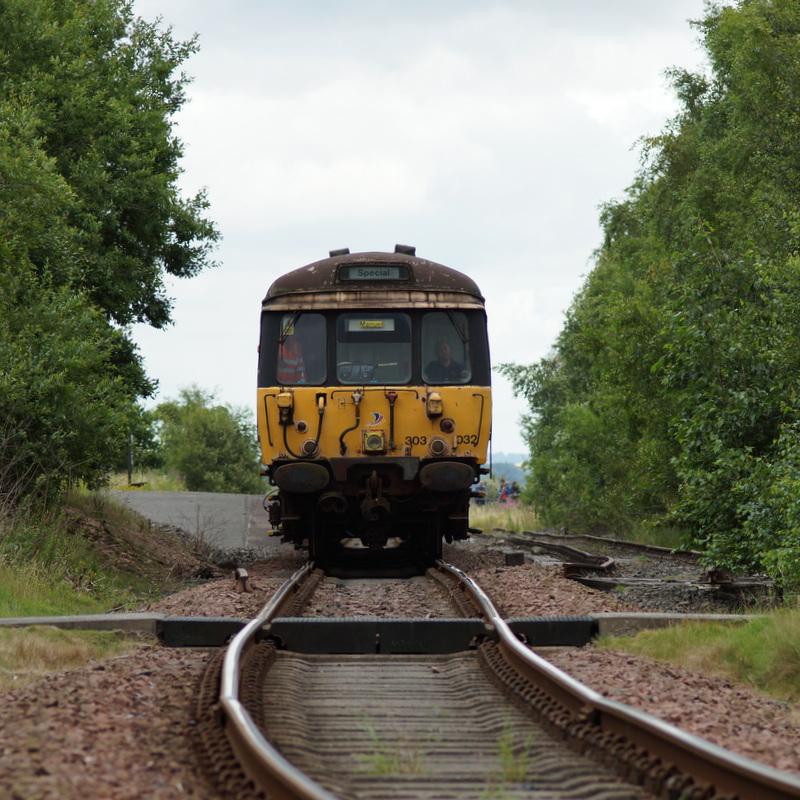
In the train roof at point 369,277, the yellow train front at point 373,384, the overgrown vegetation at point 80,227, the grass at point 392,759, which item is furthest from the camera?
the overgrown vegetation at point 80,227

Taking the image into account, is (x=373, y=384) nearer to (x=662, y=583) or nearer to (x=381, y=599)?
(x=381, y=599)

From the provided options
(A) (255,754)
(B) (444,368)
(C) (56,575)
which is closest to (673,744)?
(A) (255,754)

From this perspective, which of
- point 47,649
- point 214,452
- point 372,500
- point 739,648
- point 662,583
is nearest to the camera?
point 47,649

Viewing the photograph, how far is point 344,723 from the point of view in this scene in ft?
20.0

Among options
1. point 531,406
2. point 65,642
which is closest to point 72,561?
point 65,642

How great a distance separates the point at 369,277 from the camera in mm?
15047

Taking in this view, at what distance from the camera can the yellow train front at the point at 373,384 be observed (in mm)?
14609

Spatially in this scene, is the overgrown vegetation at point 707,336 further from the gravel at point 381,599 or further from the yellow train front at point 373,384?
the gravel at point 381,599

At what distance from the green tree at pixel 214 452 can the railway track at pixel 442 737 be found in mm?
71576

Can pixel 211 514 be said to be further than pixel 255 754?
Yes

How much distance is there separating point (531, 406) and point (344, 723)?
5416cm

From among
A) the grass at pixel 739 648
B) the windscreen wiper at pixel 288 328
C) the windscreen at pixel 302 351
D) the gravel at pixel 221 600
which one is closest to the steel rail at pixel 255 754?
the grass at pixel 739 648

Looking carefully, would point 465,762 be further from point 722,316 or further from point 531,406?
point 531,406

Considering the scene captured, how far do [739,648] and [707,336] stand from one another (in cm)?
724
